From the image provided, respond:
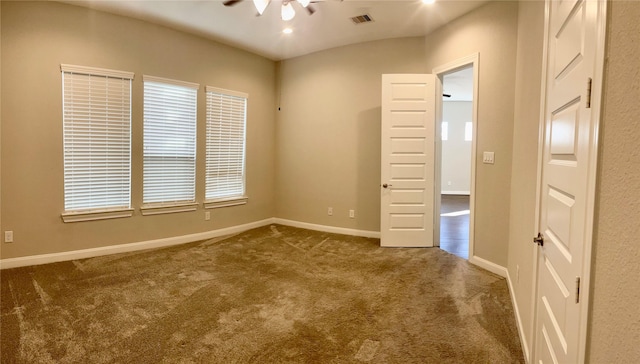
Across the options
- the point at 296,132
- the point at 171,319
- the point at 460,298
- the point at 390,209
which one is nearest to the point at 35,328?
the point at 171,319

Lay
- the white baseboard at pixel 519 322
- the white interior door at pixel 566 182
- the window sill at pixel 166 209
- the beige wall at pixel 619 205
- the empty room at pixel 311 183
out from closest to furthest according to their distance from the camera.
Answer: the beige wall at pixel 619 205 → the white interior door at pixel 566 182 → the empty room at pixel 311 183 → the white baseboard at pixel 519 322 → the window sill at pixel 166 209

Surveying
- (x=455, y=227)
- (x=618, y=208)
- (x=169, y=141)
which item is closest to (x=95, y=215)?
(x=169, y=141)

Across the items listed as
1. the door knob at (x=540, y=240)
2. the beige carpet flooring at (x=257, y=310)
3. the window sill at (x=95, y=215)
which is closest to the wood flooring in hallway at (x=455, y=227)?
the beige carpet flooring at (x=257, y=310)

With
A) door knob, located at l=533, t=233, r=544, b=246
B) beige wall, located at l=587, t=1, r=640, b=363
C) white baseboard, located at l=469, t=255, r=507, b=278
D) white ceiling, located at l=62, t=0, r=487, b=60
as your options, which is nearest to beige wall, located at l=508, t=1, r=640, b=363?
beige wall, located at l=587, t=1, r=640, b=363

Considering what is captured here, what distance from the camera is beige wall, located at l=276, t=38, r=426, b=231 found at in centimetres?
489

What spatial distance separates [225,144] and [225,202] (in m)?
0.90

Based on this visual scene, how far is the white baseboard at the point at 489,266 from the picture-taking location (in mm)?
3355

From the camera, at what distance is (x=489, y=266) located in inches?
139

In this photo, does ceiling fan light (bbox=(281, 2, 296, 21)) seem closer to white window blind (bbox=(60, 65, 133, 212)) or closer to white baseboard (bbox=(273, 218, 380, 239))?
white window blind (bbox=(60, 65, 133, 212))

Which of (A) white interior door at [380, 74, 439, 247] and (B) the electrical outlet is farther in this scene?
(A) white interior door at [380, 74, 439, 247]

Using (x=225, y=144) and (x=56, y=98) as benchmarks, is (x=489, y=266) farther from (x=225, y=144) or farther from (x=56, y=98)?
(x=56, y=98)

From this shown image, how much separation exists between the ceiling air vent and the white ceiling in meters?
0.06

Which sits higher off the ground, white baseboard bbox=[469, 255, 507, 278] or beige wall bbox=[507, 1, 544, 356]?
beige wall bbox=[507, 1, 544, 356]

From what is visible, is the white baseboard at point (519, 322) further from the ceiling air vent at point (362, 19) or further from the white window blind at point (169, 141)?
the white window blind at point (169, 141)
